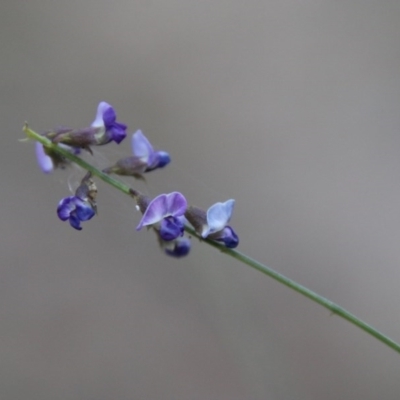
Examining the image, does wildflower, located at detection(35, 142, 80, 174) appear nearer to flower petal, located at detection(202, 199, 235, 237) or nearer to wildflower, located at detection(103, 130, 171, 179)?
wildflower, located at detection(103, 130, 171, 179)

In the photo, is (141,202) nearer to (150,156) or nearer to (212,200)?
(150,156)

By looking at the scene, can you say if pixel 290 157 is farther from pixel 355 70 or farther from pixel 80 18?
pixel 80 18

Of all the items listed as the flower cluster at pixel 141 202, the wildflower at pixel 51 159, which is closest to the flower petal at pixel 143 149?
the flower cluster at pixel 141 202

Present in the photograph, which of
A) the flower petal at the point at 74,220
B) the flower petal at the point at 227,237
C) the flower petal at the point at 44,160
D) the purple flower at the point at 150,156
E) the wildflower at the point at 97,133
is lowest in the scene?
the flower petal at the point at 74,220

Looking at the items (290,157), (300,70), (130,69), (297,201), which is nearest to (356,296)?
(297,201)

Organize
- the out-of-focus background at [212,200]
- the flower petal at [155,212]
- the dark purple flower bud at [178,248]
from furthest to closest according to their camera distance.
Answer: the out-of-focus background at [212,200], the dark purple flower bud at [178,248], the flower petal at [155,212]

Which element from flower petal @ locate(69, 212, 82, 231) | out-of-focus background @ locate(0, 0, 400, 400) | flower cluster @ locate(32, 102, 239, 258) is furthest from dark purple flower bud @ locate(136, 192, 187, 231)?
out-of-focus background @ locate(0, 0, 400, 400)

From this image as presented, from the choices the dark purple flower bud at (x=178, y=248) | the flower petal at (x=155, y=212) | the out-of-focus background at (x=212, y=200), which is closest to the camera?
the flower petal at (x=155, y=212)

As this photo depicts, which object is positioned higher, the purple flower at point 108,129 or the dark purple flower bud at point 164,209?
the purple flower at point 108,129

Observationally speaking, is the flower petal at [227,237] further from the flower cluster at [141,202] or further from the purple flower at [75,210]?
the purple flower at [75,210]

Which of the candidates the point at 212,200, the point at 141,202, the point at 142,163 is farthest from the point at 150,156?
the point at 212,200
